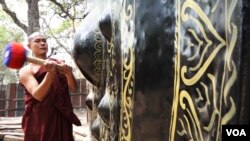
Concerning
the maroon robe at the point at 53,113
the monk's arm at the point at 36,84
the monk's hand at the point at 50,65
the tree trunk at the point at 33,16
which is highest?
the tree trunk at the point at 33,16

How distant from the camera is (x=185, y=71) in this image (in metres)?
0.96

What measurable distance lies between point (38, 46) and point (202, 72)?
6.19ft

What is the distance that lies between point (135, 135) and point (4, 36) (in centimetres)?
1478

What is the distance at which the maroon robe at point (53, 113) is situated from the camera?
2676mm

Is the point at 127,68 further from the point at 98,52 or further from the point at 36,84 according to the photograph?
the point at 36,84

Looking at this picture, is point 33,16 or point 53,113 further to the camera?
point 33,16

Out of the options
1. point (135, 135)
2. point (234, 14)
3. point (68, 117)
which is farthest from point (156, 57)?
point (68, 117)

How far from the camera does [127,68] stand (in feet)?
4.17

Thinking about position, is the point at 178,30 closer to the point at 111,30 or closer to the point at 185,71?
the point at 185,71

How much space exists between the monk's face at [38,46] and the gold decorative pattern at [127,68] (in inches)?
54.1

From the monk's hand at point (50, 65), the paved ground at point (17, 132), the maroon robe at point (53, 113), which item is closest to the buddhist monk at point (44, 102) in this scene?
the maroon robe at point (53, 113)

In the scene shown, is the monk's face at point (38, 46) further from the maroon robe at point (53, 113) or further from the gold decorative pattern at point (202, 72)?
the gold decorative pattern at point (202, 72)

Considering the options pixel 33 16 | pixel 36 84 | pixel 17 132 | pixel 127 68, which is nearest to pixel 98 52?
pixel 127 68

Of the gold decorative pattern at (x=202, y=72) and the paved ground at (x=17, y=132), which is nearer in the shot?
the gold decorative pattern at (x=202, y=72)
